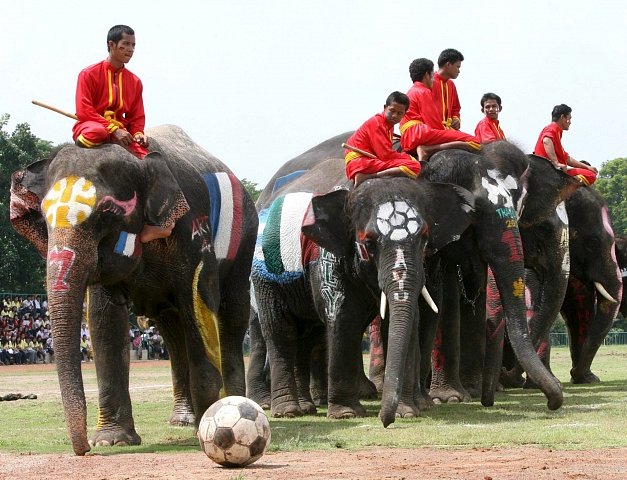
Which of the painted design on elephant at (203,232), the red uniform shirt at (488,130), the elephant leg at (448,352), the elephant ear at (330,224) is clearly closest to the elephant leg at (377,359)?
the elephant leg at (448,352)

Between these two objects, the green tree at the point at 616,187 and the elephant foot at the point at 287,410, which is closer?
the elephant foot at the point at 287,410

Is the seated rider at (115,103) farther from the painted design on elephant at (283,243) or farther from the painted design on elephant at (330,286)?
the painted design on elephant at (283,243)

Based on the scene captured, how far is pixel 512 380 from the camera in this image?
17.3m

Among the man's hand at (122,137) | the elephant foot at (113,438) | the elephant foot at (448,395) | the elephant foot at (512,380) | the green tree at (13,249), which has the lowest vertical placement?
the elephant foot at (113,438)

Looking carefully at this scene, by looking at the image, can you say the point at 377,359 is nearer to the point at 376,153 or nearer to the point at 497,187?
the point at 497,187

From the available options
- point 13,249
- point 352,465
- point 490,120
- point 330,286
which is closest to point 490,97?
point 490,120

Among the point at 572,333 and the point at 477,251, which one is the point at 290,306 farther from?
the point at 572,333

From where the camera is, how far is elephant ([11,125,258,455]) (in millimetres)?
9320

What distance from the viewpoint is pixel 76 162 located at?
9.75 metres

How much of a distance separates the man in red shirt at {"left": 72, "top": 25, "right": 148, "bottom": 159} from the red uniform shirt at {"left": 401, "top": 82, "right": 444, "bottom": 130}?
376 centimetres

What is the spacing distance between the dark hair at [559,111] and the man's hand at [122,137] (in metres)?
7.32

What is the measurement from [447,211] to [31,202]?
161 inches

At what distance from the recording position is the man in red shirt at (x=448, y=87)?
47.4 feet

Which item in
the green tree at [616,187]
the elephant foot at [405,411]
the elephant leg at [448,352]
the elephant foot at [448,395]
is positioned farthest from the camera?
the green tree at [616,187]
